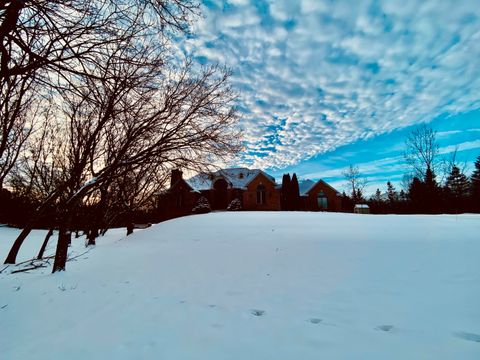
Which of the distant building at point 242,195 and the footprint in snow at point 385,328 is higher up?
the distant building at point 242,195

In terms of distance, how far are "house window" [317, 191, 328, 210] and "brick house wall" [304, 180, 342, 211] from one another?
0.27m

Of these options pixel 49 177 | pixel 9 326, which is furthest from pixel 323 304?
pixel 49 177

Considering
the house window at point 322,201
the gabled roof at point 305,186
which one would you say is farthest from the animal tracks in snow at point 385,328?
the gabled roof at point 305,186

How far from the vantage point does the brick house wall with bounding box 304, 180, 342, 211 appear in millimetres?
34312

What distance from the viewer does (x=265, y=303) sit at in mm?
3746

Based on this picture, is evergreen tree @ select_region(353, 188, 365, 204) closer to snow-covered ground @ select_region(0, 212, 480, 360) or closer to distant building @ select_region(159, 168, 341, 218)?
distant building @ select_region(159, 168, 341, 218)

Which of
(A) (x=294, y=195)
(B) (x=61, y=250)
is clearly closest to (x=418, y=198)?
(A) (x=294, y=195)

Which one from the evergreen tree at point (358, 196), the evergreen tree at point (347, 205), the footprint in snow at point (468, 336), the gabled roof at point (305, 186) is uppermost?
the gabled roof at point (305, 186)

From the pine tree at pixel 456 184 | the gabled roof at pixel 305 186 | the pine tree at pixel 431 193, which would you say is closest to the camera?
the pine tree at pixel 431 193

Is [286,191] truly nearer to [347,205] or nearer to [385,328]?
[347,205]

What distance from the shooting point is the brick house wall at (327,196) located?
34.3 meters

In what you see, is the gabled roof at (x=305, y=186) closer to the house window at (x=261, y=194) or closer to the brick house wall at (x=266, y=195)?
the brick house wall at (x=266, y=195)

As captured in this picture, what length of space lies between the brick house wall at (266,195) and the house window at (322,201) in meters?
6.24

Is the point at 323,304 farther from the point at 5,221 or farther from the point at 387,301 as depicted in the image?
the point at 5,221
